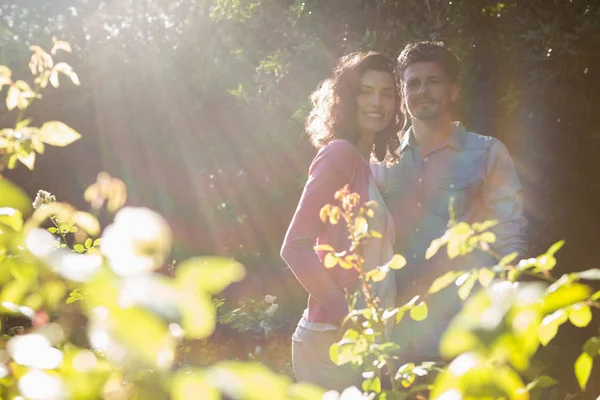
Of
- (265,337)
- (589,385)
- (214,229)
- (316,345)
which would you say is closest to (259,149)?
(214,229)

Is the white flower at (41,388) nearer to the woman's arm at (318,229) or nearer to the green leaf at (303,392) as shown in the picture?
the green leaf at (303,392)

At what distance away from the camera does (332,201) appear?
10.2 ft

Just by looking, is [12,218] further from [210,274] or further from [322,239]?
[322,239]

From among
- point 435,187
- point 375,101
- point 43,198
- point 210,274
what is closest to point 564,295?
point 210,274

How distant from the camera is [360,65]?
3.48 metres

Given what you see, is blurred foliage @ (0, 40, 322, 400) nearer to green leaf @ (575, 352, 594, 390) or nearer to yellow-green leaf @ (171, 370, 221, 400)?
yellow-green leaf @ (171, 370, 221, 400)

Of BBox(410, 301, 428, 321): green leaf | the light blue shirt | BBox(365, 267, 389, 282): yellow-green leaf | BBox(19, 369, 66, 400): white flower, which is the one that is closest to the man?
the light blue shirt

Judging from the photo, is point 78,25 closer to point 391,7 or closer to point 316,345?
point 391,7

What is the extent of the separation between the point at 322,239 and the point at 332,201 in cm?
19

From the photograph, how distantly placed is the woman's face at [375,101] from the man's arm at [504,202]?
2.24ft

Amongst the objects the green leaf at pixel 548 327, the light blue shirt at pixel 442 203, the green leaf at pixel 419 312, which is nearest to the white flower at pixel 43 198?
the green leaf at pixel 419 312

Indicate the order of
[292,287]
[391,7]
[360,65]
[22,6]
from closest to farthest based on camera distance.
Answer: [360,65], [391,7], [292,287], [22,6]

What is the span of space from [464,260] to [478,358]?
2.93 m

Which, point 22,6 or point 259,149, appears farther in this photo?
point 22,6
